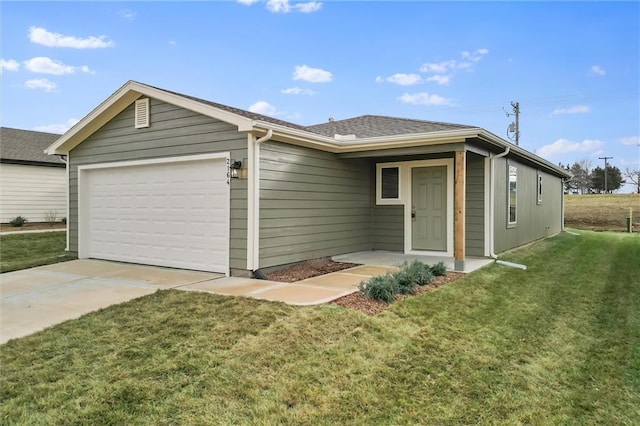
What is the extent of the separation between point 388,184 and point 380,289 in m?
5.27

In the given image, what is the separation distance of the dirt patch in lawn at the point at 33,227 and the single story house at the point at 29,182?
37 centimetres

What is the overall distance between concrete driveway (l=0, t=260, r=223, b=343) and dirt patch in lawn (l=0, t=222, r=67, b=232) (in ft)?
23.3

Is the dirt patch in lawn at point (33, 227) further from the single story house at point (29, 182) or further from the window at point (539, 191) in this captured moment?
the window at point (539, 191)

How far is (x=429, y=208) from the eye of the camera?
9.71m

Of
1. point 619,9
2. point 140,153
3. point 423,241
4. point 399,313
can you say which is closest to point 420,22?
point 619,9

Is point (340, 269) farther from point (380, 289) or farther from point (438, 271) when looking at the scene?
point (380, 289)

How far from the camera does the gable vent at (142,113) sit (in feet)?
27.0

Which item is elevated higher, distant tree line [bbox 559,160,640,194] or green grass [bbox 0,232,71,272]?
distant tree line [bbox 559,160,640,194]

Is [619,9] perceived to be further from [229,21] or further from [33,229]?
[33,229]

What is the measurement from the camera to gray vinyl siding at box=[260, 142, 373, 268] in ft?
23.8

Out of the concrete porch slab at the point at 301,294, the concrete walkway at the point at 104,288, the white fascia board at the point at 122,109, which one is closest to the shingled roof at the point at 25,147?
the white fascia board at the point at 122,109

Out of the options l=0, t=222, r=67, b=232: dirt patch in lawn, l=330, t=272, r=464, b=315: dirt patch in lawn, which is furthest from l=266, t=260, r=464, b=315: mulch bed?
l=0, t=222, r=67, b=232: dirt patch in lawn

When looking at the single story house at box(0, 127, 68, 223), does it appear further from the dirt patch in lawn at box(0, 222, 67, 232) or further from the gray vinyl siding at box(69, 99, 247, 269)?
the gray vinyl siding at box(69, 99, 247, 269)

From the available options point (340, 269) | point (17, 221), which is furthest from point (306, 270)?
point (17, 221)
